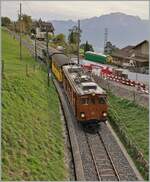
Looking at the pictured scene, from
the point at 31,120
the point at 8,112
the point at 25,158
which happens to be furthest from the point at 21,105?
the point at 25,158

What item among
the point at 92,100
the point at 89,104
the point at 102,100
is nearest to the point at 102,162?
the point at 89,104

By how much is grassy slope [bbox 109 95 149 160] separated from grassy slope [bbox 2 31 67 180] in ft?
13.4

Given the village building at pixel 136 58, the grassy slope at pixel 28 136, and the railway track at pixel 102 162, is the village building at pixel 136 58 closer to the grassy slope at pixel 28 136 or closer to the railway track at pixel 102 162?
the grassy slope at pixel 28 136

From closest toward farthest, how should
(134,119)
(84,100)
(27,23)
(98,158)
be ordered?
(98,158) → (84,100) → (134,119) → (27,23)

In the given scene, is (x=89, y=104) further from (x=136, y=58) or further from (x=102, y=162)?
(x=136, y=58)

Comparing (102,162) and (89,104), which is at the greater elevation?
(89,104)

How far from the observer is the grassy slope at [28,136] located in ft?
47.7

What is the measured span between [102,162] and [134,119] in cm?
748

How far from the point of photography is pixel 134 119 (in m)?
25.2

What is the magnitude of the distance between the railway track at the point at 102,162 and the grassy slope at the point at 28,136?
155cm

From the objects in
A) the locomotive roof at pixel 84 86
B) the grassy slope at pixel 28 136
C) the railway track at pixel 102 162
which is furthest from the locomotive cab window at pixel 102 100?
the grassy slope at pixel 28 136

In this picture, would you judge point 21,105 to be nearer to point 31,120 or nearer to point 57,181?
point 31,120

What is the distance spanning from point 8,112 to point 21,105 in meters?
2.78

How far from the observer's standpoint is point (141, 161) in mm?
17797
